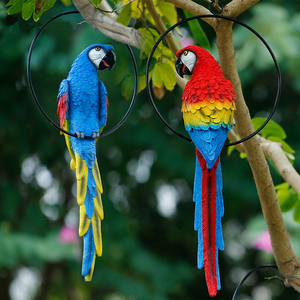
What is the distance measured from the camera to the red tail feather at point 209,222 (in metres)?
0.53

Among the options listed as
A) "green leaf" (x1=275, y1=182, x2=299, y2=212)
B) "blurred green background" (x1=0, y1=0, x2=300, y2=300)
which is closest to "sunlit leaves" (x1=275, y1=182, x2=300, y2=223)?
"green leaf" (x1=275, y1=182, x2=299, y2=212)

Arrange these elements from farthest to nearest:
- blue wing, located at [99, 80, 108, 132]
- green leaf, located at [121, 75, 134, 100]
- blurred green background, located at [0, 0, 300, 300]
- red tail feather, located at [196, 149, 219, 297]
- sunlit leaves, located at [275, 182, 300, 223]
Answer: blurred green background, located at [0, 0, 300, 300] < sunlit leaves, located at [275, 182, 300, 223] < green leaf, located at [121, 75, 134, 100] < blue wing, located at [99, 80, 108, 132] < red tail feather, located at [196, 149, 219, 297]

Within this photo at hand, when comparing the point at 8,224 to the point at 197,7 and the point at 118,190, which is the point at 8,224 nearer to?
the point at 118,190

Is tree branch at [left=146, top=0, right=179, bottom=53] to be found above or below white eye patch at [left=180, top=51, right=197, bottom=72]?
above

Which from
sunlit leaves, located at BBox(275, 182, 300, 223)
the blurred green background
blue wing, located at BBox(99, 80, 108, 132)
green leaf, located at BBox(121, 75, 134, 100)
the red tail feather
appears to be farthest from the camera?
the blurred green background

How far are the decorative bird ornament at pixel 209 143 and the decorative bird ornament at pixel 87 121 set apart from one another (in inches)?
6.2

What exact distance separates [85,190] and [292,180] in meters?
0.48

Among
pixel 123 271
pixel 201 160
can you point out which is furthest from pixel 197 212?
pixel 123 271

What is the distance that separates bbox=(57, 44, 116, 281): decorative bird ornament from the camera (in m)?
0.56

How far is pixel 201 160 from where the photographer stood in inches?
21.9

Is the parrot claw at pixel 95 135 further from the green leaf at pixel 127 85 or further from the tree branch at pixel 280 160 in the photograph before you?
the tree branch at pixel 280 160

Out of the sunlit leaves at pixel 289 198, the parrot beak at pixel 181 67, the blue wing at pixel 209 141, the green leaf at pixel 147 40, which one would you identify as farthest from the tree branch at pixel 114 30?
the sunlit leaves at pixel 289 198

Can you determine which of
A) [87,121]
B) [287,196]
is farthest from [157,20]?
[287,196]

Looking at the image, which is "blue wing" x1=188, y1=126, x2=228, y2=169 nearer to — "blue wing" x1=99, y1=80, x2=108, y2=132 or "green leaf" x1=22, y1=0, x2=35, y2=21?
"blue wing" x1=99, y1=80, x2=108, y2=132
